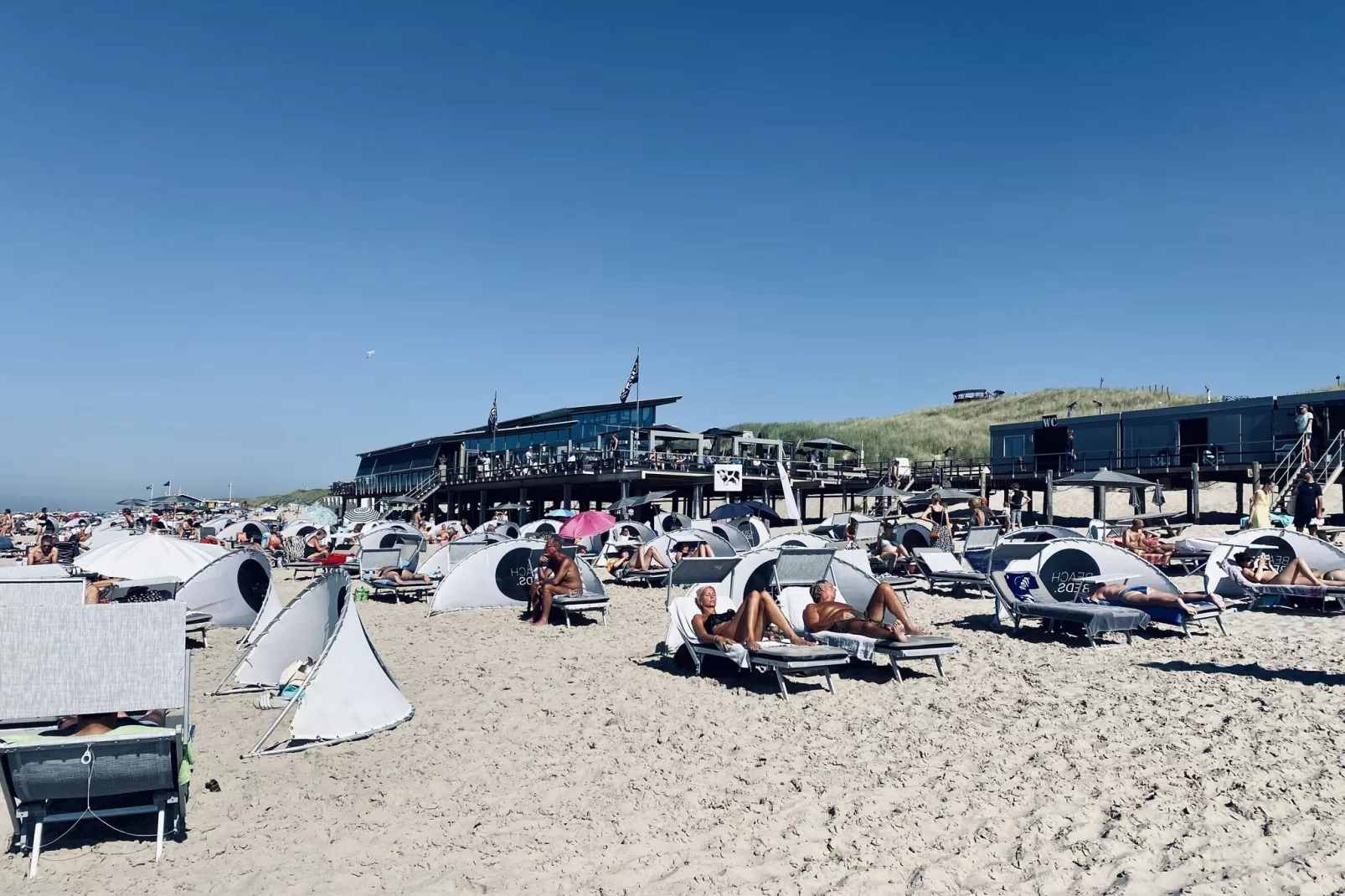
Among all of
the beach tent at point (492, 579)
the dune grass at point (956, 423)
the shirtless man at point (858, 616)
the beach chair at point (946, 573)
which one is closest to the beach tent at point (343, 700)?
the shirtless man at point (858, 616)

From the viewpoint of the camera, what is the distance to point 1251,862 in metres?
4.10

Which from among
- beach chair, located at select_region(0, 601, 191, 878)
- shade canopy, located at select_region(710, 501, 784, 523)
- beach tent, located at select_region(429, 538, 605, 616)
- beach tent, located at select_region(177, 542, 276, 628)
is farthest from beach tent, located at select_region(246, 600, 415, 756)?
shade canopy, located at select_region(710, 501, 784, 523)

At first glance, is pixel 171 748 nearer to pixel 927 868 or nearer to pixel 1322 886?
pixel 927 868

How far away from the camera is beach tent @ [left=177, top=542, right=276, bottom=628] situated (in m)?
11.7

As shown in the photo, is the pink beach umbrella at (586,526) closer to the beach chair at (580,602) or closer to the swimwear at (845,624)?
the beach chair at (580,602)

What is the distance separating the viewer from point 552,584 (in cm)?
1147

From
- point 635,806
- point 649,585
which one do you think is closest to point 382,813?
point 635,806

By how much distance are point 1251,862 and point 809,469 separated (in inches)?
1238

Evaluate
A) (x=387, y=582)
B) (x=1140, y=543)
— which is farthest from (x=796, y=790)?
(x=1140, y=543)

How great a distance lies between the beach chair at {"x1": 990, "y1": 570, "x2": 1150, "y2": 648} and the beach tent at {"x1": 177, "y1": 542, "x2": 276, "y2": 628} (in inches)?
320

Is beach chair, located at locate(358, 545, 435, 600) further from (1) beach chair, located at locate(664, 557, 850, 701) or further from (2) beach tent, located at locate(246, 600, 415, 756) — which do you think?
(2) beach tent, located at locate(246, 600, 415, 756)

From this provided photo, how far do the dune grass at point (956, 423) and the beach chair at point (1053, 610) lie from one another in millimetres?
45396

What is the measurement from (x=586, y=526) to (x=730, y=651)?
11551 mm

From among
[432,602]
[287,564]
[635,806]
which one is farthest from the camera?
[287,564]
